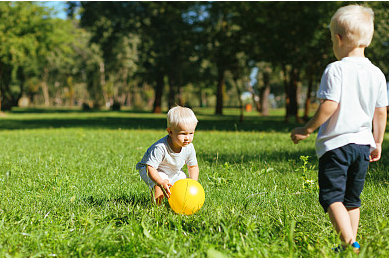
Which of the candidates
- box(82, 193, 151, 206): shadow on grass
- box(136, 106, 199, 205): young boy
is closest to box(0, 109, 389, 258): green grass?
box(82, 193, 151, 206): shadow on grass

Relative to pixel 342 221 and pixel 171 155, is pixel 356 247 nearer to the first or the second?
pixel 342 221

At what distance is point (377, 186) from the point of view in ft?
15.6

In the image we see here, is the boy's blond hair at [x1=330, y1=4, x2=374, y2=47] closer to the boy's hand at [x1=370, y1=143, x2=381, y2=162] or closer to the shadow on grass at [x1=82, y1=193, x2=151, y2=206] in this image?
the boy's hand at [x1=370, y1=143, x2=381, y2=162]

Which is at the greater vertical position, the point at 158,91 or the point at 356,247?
the point at 158,91

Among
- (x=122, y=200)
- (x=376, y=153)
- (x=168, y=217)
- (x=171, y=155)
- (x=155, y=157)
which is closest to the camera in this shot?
(x=376, y=153)

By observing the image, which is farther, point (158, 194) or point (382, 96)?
point (158, 194)

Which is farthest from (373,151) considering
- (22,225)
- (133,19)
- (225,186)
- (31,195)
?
(133,19)

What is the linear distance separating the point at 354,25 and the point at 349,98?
531 mm

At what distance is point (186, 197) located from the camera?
3543mm

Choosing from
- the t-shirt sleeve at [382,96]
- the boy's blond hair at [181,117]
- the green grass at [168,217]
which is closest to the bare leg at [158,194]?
the green grass at [168,217]

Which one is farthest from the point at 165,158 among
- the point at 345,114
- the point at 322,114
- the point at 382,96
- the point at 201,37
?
the point at 201,37

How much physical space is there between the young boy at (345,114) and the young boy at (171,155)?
45.0 inches

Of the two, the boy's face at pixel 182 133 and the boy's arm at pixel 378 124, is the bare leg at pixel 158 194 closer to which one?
the boy's face at pixel 182 133

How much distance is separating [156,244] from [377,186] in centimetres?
324
